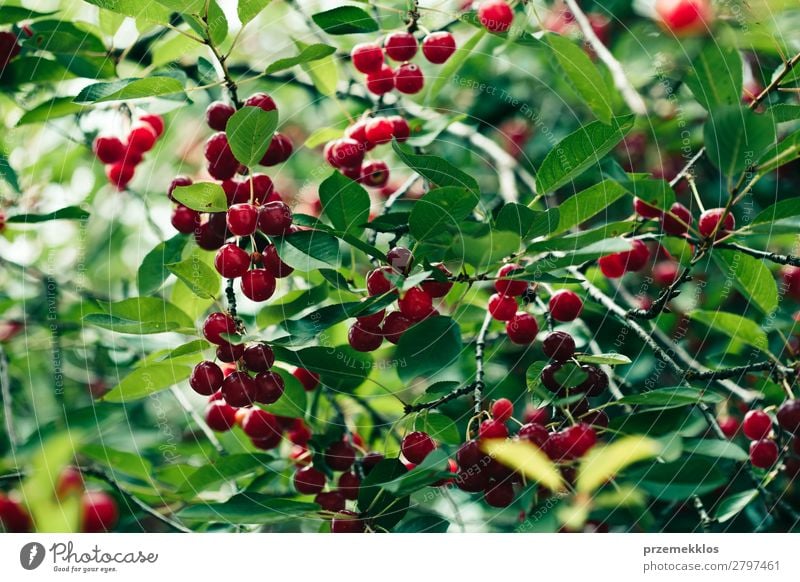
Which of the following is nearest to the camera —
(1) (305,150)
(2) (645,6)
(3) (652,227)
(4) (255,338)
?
(4) (255,338)

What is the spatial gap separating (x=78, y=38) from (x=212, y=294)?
0.42m

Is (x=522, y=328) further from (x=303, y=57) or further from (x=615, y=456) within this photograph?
(x=303, y=57)

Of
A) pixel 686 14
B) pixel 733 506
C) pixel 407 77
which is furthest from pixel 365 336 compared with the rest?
pixel 686 14

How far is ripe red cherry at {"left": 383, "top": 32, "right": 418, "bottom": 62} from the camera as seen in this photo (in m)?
0.94

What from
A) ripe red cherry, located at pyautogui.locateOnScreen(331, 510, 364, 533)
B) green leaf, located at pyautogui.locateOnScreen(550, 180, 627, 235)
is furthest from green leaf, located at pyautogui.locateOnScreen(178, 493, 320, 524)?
green leaf, located at pyautogui.locateOnScreen(550, 180, 627, 235)

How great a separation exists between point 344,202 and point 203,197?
0.13 metres

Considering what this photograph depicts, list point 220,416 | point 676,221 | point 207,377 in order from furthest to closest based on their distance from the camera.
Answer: point 220,416, point 676,221, point 207,377

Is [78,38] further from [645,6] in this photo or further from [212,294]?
[645,6]

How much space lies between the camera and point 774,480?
39.2 inches

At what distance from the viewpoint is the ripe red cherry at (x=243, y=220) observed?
0.72 metres

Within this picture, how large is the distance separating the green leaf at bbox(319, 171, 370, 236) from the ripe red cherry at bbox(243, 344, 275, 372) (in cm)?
13

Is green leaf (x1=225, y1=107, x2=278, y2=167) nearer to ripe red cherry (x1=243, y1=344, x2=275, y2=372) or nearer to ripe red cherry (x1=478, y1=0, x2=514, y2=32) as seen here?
ripe red cherry (x1=243, y1=344, x2=275, y2=372)

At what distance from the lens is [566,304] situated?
82 cm
